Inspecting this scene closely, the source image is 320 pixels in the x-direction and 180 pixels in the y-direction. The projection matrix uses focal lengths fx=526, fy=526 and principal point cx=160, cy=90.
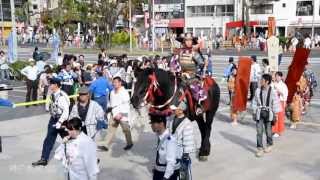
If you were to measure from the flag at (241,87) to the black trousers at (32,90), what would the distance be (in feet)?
23.3

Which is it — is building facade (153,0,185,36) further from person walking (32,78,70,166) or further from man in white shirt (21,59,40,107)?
person walking (32,78,70,166)

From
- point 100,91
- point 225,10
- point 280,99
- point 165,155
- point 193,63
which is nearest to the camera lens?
point 165,155

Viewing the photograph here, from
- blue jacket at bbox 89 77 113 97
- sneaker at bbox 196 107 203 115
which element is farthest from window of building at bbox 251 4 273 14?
sneaker at bbox 196 107 203 115

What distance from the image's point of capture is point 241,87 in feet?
45.5

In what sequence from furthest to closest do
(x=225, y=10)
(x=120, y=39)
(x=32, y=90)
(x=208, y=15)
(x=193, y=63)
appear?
(x=208, y=15), (x=225, y=10), (x=120, y=39), (x=32, y=90), (x=193, y=63)

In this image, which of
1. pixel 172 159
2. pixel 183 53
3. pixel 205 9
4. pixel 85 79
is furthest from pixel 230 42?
pixel 172 159

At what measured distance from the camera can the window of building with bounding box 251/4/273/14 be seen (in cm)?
6731

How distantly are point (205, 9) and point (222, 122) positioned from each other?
206ft

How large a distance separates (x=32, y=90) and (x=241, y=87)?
7.40 meters

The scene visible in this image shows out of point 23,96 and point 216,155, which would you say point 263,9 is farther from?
point 216,155

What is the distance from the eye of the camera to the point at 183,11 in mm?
78688

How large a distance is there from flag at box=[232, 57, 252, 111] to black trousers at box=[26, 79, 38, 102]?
23.3 feet

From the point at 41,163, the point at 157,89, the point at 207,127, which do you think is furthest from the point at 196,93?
the point at 41,163

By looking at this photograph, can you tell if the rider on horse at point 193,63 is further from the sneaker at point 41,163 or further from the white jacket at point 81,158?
the white jacket at point 81,158
